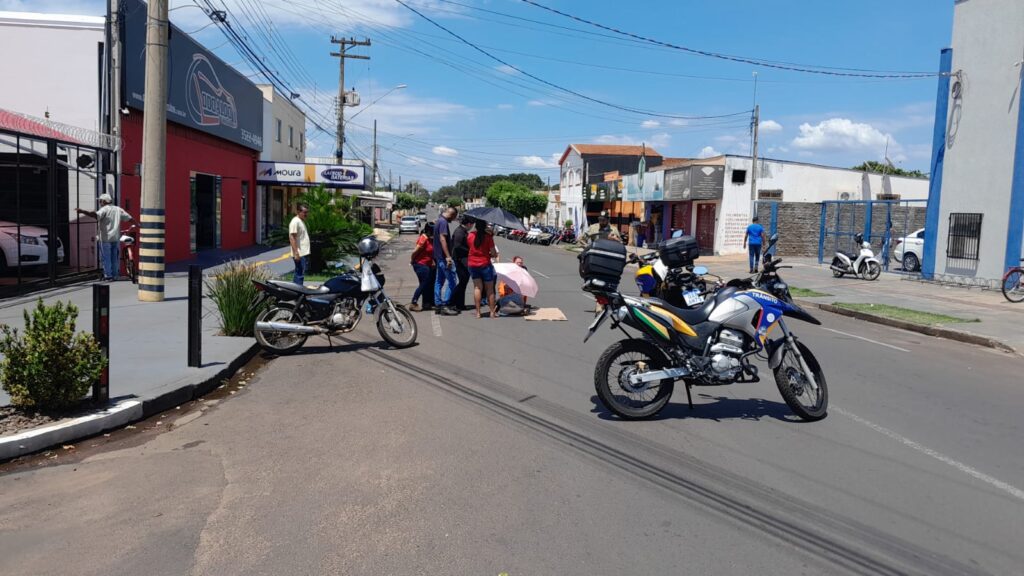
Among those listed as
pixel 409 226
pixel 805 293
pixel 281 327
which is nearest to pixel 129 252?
pixel 281 327

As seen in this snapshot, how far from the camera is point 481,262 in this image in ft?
41.9

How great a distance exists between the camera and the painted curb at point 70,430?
5.58 meters

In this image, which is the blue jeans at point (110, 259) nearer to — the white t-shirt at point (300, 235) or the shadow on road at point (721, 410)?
the white t-shirt at point (300, 235)

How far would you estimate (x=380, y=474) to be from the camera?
17.4ft

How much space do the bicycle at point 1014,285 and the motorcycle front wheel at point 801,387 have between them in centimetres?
1268

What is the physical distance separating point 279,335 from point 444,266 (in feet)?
13.6

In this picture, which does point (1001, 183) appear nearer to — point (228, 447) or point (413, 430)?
point (413, 430)

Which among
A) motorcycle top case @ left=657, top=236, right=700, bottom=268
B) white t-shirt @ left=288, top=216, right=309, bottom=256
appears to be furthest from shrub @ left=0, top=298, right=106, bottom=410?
white t-shirt @ left=288, top=216, right=309, bottom=256

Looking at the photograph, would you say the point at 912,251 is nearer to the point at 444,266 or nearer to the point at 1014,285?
the point at 1014,285

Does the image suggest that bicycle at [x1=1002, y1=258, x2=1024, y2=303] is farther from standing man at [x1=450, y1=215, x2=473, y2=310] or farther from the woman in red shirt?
standing man at [x1=450, y1=215, x2=473, y2=310]

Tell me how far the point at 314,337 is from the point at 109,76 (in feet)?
32.3

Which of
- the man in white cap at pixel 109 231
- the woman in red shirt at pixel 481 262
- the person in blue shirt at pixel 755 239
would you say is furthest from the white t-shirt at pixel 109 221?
the person in blue shirt at pixel 755 239

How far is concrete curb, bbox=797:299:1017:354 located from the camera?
11.9m

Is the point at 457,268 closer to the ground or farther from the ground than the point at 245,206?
closer to the ground
